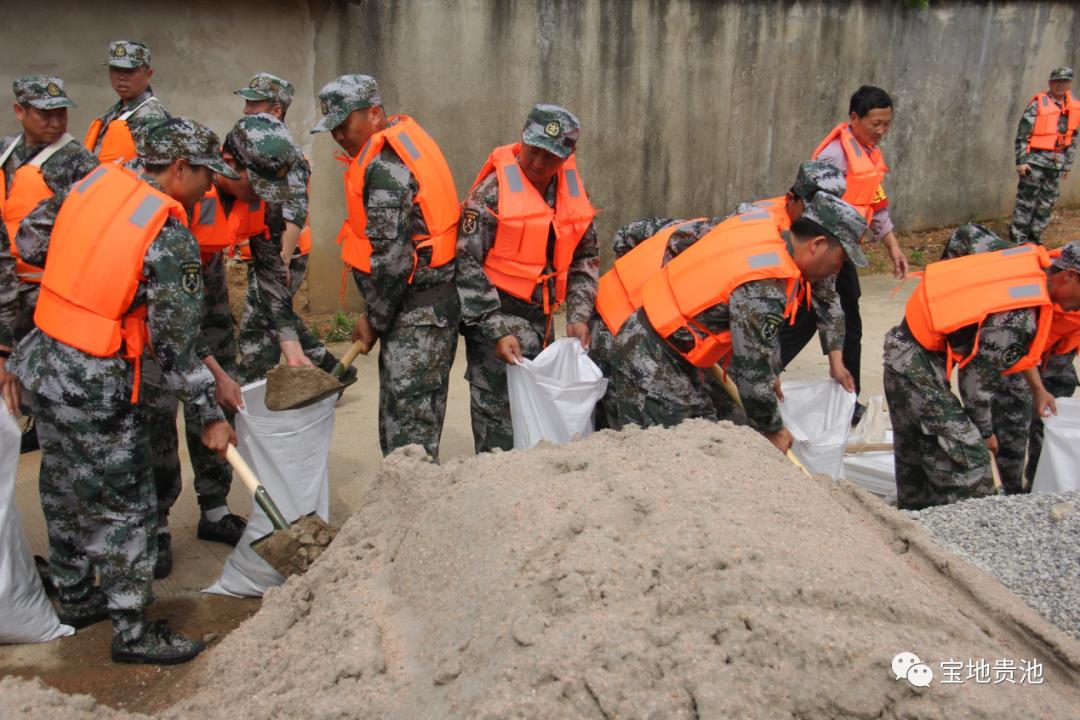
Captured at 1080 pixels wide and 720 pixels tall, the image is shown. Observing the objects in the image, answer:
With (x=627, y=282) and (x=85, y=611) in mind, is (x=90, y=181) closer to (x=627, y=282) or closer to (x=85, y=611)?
(x=85, y=611)

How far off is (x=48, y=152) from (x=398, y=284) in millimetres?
1788

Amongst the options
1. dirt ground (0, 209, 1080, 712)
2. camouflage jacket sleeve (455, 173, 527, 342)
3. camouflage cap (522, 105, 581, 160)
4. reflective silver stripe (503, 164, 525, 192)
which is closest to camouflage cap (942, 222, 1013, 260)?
dirt ground (0, 209, 1080, 712)

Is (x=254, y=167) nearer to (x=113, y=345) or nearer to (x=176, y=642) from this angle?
(x=113, y=345)

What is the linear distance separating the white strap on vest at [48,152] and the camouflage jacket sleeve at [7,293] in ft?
2.81

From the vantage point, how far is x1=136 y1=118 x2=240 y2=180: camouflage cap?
9.71ft

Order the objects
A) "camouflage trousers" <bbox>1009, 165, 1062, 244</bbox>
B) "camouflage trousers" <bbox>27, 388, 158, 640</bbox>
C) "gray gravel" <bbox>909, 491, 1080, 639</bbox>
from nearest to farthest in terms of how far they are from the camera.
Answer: "gray gravel" <bbox>909, 491, 1080, 639</bbox>, "camouflage trousers" <bbox>27, 388, 158, 640</bbox>, "camouflage trousers" <bbox>1009, 165, 1062, 244</bbox>

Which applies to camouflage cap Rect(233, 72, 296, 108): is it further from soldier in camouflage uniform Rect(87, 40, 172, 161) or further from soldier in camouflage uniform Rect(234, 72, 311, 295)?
soldier in camouflage uniform Rect(87, 40, 172, 161)

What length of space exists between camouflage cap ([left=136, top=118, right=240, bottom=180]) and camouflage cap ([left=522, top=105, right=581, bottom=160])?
130 cm

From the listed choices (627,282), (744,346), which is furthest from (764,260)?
(627,282)

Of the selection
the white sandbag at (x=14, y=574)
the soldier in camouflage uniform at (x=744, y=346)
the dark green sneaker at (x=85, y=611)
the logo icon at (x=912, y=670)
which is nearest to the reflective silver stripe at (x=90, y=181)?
the white sandbag at (x=14, y=574)

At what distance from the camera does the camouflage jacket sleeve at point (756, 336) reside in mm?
3248

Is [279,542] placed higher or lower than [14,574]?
higher

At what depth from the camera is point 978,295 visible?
11.9ft

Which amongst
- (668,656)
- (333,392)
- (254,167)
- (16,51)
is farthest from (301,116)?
(668,656)
